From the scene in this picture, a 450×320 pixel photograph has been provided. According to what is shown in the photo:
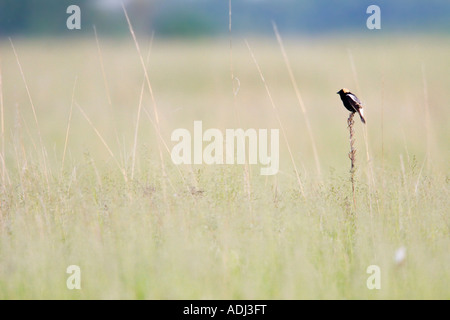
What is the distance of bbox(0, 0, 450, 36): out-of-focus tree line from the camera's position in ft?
63.2

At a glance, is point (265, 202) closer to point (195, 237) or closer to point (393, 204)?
point (195, 237)

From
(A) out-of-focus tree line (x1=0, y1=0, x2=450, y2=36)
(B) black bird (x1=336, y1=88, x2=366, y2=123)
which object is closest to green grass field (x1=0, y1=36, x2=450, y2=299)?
(B) black bird (x1=336, y1=88, x2=366, y2=123)

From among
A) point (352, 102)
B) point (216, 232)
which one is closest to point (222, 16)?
point (352, 102)

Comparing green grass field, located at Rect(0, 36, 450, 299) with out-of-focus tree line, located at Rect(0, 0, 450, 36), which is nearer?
green grass field, located at Rect(0, 36, 450, 299)

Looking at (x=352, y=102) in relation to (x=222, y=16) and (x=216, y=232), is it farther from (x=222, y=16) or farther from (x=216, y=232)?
(x=222, y=16)

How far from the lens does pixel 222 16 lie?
34625 millimetres

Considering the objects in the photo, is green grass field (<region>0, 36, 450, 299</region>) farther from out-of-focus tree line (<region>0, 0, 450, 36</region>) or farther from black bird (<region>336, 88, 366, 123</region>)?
out-of-focus tree line (<region>0, 0, 450, 36</region>)

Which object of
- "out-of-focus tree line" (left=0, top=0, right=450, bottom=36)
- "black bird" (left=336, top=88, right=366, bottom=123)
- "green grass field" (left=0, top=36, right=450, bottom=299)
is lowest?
"green grass field" (left=0, top=36, right=450, bottom=299)

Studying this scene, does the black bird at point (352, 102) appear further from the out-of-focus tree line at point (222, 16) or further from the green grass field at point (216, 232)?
the out-of-focus tree line at point (222, 16)

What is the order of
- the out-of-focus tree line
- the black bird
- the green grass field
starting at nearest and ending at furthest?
the green grass field, the black bird, the out-of-focus tree line

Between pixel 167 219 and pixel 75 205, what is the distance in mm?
602

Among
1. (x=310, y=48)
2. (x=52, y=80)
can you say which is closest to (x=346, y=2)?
(x=310, y=48)

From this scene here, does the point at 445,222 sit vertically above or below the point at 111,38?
below
